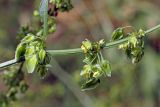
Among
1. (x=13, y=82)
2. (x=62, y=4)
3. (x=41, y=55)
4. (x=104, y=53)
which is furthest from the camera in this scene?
(x=104, y=53)

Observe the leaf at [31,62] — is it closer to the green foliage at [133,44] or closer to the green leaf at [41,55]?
the green leaf at [41,55]

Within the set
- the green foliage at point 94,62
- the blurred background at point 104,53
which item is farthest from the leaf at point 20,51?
the blurred background at point 104,53

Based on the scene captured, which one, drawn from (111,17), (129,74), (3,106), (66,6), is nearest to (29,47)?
(66,6)

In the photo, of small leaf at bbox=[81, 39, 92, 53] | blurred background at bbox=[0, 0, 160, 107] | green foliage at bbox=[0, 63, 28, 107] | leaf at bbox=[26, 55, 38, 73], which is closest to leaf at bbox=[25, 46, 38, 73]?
leaf at bbox=[26, 55, 38, 73]

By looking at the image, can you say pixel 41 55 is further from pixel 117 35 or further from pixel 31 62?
pixel 117 35

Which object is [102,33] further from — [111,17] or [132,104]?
[132,104]

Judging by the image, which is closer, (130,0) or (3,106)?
(3,106)

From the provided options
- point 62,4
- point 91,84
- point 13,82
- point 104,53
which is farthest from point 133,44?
point 104,53

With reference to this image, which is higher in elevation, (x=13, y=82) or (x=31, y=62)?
(x=31, y=62)
